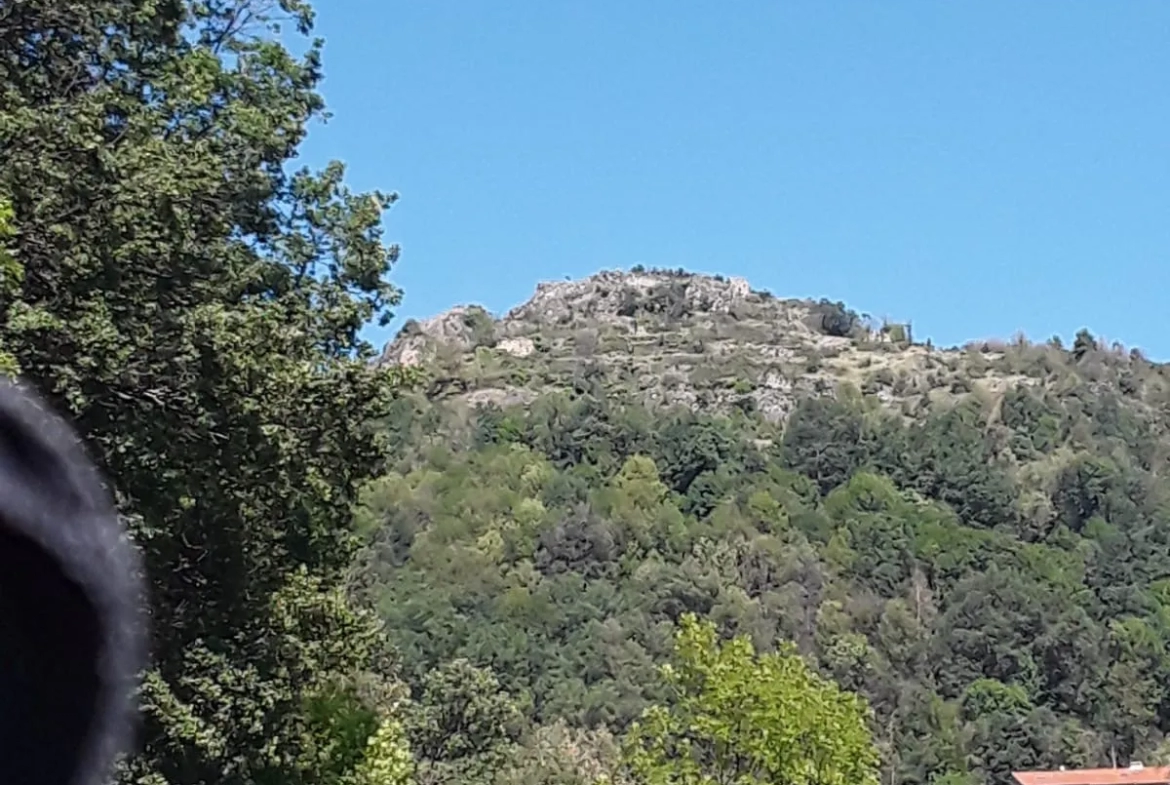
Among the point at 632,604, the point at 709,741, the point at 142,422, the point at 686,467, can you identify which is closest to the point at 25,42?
the point at 142,422

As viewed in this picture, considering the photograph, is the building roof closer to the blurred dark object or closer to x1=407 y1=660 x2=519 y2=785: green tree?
x1=407 y1=660 x2=519 y2=785: green tree

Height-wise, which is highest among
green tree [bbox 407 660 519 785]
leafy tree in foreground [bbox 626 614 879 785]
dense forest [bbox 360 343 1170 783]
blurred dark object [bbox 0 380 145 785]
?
dense forest [bbox 360 343 1170 783]

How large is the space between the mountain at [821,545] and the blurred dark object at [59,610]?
184 ft

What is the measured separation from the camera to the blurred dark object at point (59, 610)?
248 cm

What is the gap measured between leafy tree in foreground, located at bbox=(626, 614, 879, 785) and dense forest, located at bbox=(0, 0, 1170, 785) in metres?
0.06

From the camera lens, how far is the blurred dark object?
2.48m

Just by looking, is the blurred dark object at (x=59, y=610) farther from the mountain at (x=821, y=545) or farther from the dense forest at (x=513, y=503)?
the mountain at (x=821, y=545)

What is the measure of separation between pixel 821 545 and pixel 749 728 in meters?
97.8

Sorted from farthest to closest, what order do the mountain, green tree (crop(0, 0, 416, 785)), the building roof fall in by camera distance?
1. the mountain
2. the building roof
3. green tree (crop(0, 0, 416, 785))

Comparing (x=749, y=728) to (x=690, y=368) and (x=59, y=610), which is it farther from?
(x=690, y=368)

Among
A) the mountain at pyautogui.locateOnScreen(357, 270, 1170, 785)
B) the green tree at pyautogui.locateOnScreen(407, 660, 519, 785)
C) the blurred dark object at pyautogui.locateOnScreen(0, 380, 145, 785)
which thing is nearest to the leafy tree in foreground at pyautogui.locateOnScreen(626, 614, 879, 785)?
the blurred dark object at pyautogui.locateOnScreen(0, 380, 145, 785)

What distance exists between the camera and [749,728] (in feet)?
85.7

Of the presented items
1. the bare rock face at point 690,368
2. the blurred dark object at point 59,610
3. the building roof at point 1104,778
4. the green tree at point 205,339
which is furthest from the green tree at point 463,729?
the bare rock face at point 690,368

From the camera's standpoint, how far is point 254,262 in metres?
19.4
